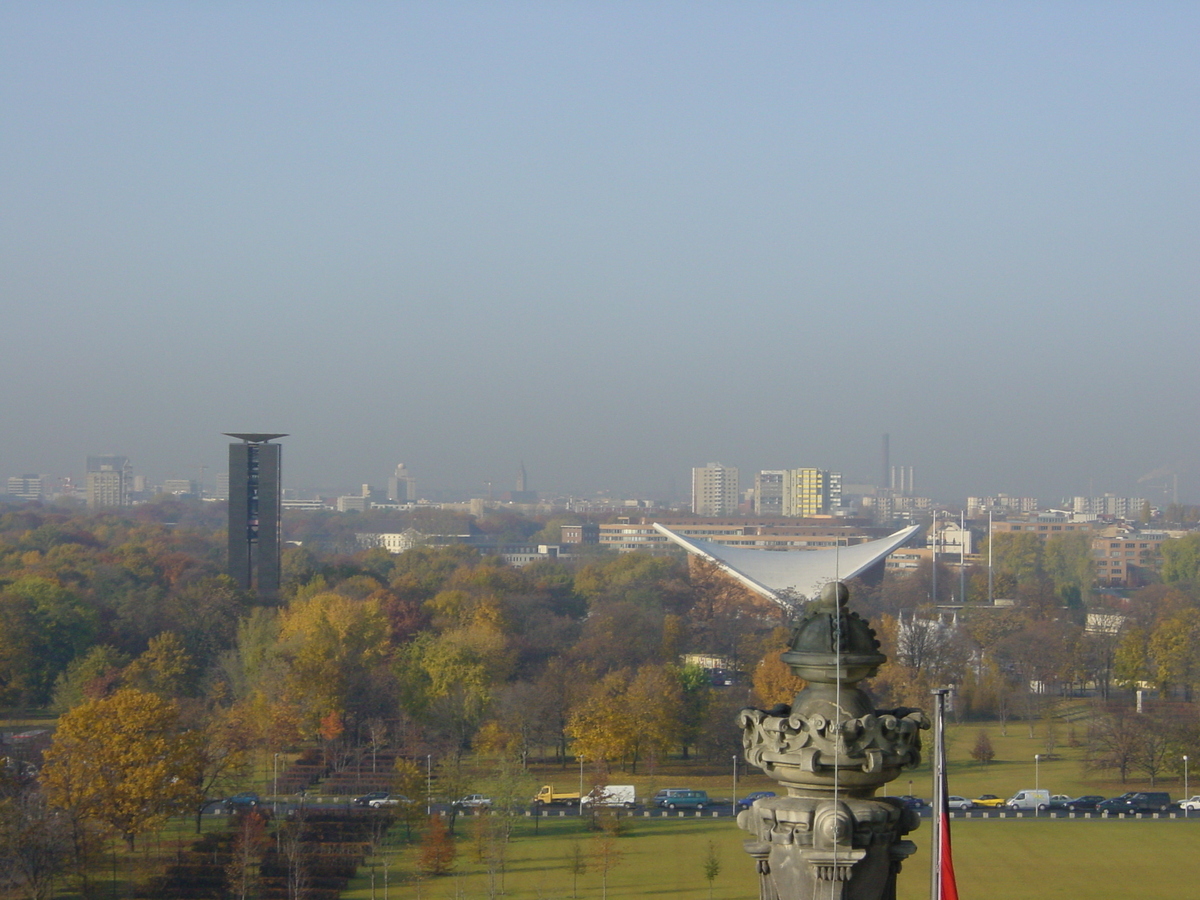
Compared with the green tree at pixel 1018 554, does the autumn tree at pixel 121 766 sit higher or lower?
lower

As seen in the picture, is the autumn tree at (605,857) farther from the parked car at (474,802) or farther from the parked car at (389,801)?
the parked car at (389,801)

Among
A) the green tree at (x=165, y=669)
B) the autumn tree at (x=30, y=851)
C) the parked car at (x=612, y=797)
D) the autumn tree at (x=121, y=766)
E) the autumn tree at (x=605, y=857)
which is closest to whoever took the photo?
the autumn tree at (x=30, y=851)

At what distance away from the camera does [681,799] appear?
98.7ft

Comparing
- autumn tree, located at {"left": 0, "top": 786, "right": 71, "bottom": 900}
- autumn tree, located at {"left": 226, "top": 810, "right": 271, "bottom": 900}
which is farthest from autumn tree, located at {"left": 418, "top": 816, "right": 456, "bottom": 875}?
autumn tree, located at {"left": 0, "top": 786, "right": 71, "bottom": 900}

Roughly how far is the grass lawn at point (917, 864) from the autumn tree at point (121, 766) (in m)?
3.71

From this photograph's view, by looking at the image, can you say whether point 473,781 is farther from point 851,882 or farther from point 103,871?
point 851,882

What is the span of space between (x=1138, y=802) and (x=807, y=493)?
446 feet

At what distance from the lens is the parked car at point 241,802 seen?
27380 millimetres

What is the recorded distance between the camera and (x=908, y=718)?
3883mm

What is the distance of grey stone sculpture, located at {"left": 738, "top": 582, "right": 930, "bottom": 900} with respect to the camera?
3816mm

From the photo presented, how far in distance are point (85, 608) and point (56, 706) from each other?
30.6ft

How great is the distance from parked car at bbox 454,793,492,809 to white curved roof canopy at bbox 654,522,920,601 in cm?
3997

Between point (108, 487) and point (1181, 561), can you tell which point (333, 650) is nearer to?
point (1181, 561)

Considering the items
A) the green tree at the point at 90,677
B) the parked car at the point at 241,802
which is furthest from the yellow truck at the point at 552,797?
the green tree at the point at 90,677
